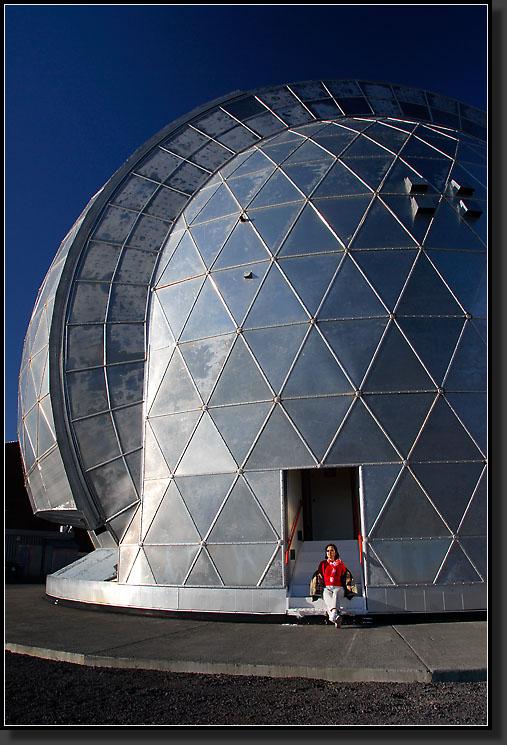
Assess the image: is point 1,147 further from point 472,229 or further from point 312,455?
point 472,229

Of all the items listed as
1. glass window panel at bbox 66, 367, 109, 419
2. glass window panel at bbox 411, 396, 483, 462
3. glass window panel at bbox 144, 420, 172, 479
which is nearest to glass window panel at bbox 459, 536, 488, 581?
glass window panel at bbox 411, 396, 483, 462

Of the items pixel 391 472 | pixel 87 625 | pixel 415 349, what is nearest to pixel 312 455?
pixel 391 472

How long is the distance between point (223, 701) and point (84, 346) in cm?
1069

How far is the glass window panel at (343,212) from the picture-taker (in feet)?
36.8

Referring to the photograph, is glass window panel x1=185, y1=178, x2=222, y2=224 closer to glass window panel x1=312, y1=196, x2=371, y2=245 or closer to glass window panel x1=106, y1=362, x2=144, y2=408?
glass window panel x1=312, y1=196, x2=371, y2=245

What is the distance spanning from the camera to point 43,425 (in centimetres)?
1380

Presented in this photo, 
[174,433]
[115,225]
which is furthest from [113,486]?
[115,225]

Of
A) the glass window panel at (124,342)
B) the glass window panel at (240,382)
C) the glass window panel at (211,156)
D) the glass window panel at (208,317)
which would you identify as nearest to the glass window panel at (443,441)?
the glass window panel at (240,382)

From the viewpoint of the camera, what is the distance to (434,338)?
1027 cm

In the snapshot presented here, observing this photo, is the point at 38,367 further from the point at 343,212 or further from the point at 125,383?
the point at 343,212

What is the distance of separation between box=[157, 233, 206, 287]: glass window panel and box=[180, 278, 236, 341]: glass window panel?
27.5 inches

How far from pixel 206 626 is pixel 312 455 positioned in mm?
3545

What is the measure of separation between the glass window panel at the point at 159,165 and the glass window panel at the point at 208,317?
21.5ft

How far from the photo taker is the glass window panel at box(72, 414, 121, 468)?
12914 mm
